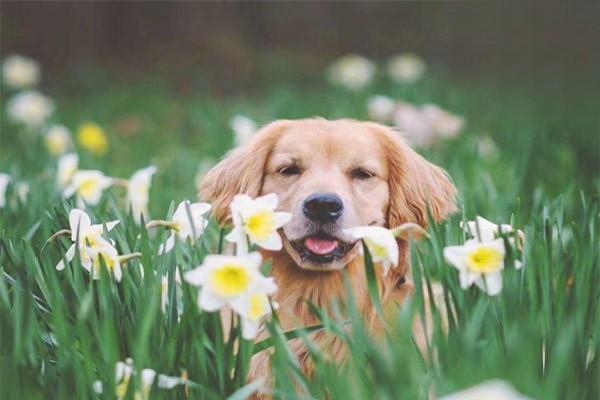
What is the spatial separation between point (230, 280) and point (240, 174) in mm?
1065

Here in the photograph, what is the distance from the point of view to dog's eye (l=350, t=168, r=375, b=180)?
3.02 metres

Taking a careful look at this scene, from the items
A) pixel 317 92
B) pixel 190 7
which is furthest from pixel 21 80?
pixel 190 7

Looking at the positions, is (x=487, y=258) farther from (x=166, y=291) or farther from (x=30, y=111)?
(x=30, y=111)

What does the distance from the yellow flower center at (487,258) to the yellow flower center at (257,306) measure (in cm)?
51

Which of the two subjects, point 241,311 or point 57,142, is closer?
point 241,311

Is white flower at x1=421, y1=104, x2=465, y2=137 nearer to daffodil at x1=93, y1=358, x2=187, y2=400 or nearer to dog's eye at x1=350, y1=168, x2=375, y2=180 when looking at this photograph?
dog's eye at x1=350, y1=168, x2=375, y2=180

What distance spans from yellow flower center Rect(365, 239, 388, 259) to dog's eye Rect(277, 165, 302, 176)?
29.2 inches

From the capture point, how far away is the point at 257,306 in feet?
7.04

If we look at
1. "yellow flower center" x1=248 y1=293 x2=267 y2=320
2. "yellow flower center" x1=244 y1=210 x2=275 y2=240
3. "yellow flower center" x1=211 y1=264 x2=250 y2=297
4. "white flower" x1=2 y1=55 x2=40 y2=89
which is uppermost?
"white flower" x1=2 y1=55 x2=40 y2=89

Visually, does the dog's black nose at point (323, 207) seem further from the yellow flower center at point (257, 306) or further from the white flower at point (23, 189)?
the white flower at point (23, 189)

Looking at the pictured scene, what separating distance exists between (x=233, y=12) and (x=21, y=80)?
3.55 meters

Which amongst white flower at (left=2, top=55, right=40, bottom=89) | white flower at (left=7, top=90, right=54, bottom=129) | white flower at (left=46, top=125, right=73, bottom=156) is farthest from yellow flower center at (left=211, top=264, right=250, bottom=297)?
white flower at (left=2, top=55, right=40, bottom=89)

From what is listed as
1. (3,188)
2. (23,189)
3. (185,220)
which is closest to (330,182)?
(185,220)

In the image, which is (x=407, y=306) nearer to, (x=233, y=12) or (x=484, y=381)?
(x=484, y=381)
